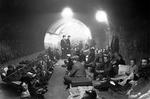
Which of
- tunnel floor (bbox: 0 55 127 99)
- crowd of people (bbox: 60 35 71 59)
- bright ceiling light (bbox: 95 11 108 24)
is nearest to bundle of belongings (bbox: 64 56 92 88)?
tunnel floor (bbox: 0 55 127 99)

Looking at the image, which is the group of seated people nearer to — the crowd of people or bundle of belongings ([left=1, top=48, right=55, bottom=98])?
bundle of belongings ([left=1, top=48, right=55, bottom=98])

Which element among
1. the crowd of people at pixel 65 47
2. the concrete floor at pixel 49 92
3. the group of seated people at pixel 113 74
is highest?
the crowd of people at pixel 65 47

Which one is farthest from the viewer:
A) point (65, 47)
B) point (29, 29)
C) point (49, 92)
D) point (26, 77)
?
point (65, 47)

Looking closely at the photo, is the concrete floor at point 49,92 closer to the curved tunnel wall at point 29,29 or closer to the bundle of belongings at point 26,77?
the bundle of belongings at point 26,77

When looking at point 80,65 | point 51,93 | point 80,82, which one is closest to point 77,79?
point 80,82

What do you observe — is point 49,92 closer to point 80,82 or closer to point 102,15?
point 80,82

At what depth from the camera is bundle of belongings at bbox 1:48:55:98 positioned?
7277 mm

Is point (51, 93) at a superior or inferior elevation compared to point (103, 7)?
inferior

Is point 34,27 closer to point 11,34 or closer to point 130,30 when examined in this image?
point 11,34

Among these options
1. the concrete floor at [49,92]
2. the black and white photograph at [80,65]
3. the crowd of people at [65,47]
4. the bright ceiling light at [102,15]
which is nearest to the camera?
the black and white photograph at [80,65]

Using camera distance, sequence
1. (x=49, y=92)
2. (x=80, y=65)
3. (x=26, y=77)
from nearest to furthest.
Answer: (x=26, y=77) < (x=49, y=92) < (x=80, y=65)

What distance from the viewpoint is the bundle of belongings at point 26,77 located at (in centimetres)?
728

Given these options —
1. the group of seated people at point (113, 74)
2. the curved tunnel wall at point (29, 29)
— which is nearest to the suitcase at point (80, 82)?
the group of seated people at point (113, 74)

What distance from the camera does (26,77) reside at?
7.21m
